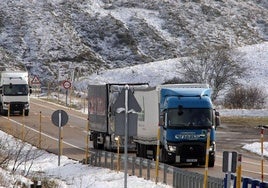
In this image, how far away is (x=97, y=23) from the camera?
11631 cm

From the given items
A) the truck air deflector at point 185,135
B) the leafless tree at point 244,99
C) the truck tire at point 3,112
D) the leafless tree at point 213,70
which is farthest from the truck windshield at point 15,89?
the truck air deflector at point 185,135

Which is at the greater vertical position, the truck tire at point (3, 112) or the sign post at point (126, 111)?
the sign post at point (126, 111)

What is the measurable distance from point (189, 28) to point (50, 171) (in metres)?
92.8

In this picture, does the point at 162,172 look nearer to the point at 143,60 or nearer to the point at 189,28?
the point at 143,60

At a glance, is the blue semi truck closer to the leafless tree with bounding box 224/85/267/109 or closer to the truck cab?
the truck cab

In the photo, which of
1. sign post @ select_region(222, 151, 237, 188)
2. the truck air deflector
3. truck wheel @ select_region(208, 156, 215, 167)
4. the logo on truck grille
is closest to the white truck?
truck wheel @ select_region(208, 156, 215, 167)

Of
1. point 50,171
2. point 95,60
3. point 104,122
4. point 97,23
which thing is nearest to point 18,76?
point 104,122

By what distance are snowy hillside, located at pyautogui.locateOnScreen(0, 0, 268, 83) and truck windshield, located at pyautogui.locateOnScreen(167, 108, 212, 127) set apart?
6759 centimetres

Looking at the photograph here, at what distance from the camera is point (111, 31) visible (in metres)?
113

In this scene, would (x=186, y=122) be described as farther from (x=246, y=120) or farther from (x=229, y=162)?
(x=246, y=120)

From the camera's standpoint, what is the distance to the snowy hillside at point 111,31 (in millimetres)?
103562

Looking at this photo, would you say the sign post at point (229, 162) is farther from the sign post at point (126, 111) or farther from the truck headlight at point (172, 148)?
the truck headlight at point (172, 148)

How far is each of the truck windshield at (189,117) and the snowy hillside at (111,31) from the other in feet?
222

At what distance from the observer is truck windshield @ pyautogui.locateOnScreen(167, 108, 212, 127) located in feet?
88.6
